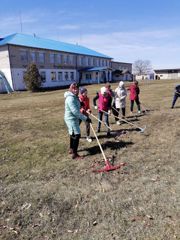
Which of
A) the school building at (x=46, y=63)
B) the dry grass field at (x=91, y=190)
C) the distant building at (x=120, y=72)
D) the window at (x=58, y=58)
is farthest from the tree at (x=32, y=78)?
the distant building at (x=120, y=72)

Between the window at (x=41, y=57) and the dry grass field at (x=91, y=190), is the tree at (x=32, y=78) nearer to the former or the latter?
the window at (x=41, y=57)

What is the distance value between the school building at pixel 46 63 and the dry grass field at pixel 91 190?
99.2 feet

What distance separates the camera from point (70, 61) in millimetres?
50094

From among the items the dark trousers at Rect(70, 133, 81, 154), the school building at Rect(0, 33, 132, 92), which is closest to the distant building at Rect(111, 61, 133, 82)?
the school building at Rect(0, 33, 132, 92)

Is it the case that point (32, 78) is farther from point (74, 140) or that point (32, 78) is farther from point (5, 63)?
point (74, 140)

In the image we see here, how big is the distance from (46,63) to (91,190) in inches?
1607

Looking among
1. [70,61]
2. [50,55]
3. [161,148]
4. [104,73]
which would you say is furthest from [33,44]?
[161,148]

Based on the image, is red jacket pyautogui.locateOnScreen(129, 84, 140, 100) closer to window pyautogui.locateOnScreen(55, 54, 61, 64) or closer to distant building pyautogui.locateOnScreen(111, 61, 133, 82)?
window pyautogui.locateOnScreen(55, 54, 61, 64)

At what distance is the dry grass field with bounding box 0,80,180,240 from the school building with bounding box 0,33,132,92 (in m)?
30.2

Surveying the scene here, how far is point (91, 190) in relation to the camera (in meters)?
5.07

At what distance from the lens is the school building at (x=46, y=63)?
36094mm

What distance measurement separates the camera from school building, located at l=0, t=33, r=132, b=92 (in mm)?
36094

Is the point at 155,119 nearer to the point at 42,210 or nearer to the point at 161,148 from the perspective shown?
the point at 161,148

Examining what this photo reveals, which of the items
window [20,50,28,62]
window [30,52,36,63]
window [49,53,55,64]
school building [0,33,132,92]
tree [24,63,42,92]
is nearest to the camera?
tree [24,63,42,92]
